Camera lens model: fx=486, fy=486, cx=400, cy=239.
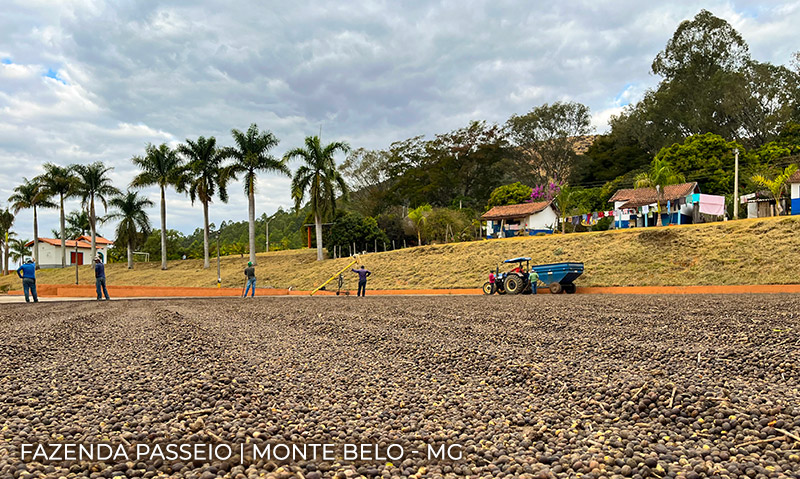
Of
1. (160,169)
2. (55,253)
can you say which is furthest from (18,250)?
(160,169)

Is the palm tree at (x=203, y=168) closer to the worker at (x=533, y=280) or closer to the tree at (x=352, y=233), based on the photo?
the tree at (x=352, y=233)

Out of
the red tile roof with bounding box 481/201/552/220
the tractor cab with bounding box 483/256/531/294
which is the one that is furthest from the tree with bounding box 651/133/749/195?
the tractor cab with bounding box 483/256/531/294

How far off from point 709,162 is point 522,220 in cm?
1685

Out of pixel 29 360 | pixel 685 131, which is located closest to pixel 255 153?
pixel 29 360

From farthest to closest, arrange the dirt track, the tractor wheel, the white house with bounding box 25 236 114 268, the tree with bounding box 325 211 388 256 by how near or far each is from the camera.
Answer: the white house with bounding box 25 236 114 268 → the tree with bounding box 325 211 388 256 → the tractor wheel → the dirt track

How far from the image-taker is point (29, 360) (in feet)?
19.4

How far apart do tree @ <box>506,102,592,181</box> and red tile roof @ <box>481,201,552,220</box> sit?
13.2m

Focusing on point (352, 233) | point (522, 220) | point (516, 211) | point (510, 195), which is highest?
point (510, 195)

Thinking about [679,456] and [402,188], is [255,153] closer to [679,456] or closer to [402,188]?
[402,188]

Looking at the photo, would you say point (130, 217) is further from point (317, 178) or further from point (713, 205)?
point (713, 205)

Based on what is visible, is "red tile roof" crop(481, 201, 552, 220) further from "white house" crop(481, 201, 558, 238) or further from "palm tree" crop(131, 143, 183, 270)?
"palm tree" crop(131, 143, 183, 270)

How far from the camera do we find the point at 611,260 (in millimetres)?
24484

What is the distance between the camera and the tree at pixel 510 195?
53.5m

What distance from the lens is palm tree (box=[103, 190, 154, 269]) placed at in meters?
48.7
